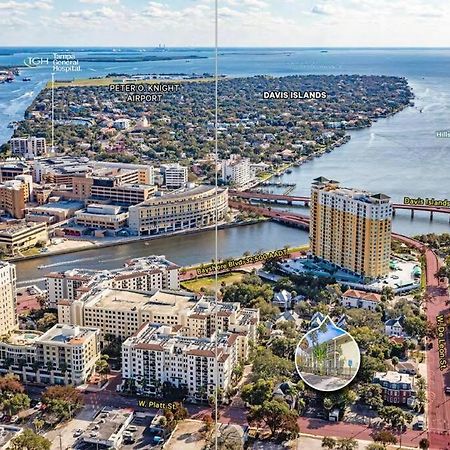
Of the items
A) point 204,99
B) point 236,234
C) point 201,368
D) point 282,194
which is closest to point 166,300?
point 201,368

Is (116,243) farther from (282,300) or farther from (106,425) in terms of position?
(106,425)

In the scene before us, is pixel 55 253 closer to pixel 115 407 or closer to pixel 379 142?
pixel 115 407

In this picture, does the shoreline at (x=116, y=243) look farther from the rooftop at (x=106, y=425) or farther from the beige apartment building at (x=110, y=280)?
the rooftop at (x=106, y=425)

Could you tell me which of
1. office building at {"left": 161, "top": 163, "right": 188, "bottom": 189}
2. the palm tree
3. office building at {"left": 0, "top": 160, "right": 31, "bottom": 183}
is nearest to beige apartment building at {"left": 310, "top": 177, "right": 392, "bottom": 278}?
the palm tree

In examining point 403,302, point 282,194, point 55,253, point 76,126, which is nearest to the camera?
point 403,302

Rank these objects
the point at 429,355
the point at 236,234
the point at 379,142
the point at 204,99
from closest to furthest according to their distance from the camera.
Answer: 1. the point at 429,355
2. the point at 236,234
3. the point at 379,142
4. the point at 204,99

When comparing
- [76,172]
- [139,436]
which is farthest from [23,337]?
[76,172]

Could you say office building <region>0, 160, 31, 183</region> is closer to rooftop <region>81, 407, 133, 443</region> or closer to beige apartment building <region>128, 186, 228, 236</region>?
beige apartment building <region>128, 186, 228, 236</region>
